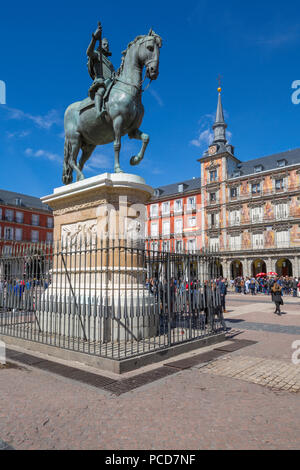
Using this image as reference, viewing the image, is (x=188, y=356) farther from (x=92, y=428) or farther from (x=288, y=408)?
(x=92, y=428)

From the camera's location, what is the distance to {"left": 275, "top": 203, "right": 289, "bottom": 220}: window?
37116 mm

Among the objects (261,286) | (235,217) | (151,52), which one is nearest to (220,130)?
(235,217)

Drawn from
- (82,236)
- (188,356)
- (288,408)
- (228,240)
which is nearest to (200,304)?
(188,356)

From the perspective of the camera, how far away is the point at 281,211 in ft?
123

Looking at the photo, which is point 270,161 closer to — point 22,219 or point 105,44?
point 22,219

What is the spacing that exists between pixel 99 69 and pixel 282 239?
1338 inches

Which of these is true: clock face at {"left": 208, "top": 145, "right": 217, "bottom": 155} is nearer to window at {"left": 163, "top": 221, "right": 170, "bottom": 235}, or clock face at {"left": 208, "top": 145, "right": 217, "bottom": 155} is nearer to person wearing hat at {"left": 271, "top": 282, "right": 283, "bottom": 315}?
window at {"left": 163, "top": 221, "right": 170, "bottom": 235}

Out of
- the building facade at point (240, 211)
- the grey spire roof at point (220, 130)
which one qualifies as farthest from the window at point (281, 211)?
the grey spire roof at point (220, 130)

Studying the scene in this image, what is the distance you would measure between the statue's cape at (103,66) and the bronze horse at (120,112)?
1.17 ft

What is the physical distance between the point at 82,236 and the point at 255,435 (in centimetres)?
510

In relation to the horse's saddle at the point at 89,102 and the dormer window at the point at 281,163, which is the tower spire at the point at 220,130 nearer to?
the dormer window at the point at 281,163

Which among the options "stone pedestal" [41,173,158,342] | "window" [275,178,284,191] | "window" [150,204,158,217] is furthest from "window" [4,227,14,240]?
"stone pedestal" [41,173,158,342]

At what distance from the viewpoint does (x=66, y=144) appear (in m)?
8.24

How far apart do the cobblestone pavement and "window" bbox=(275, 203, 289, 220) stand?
35148mm
